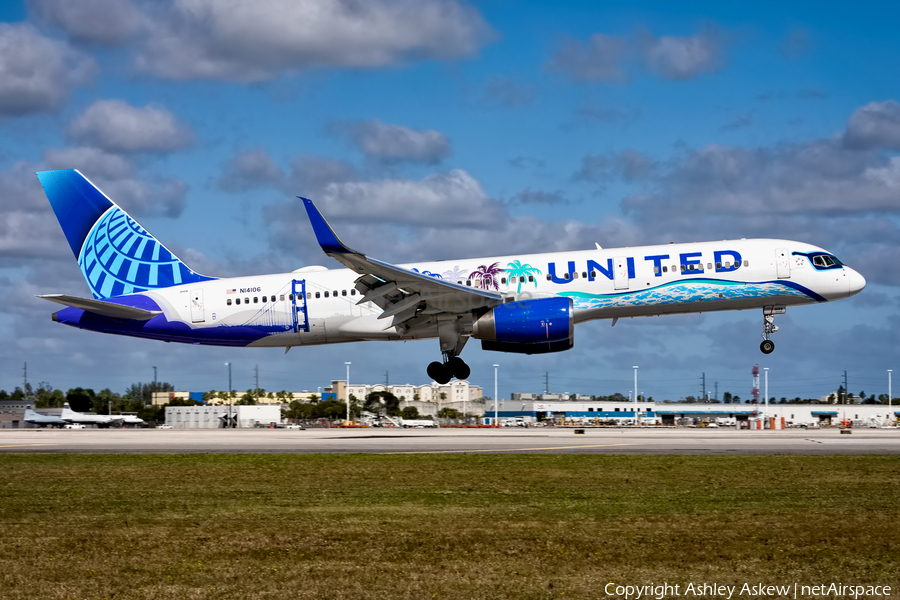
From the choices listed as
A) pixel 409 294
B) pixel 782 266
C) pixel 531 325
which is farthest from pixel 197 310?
pixel 782 266

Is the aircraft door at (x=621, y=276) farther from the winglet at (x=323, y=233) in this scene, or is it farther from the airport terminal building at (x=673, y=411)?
the airport terminal building at (x=673, y=411)

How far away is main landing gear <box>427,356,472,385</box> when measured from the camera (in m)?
38.0

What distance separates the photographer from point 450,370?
38.2 m

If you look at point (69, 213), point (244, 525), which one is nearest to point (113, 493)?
point (244, 525)

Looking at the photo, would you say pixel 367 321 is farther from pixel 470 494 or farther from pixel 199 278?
pixel 470 494

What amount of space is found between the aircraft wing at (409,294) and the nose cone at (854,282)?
1394 centimetres

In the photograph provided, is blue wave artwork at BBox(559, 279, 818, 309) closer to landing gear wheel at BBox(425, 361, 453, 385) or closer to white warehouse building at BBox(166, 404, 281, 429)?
landing gear wheel at BBox(425, 361, 453, 385)

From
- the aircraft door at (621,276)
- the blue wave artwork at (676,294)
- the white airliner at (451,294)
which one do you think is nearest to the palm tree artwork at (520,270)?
the white airliner at (451,294)

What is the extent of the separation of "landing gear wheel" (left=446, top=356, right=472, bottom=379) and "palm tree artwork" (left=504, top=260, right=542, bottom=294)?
4.62 meters

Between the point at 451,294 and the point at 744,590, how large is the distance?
24.2m

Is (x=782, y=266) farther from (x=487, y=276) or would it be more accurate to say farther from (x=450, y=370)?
(x=450, y=370)

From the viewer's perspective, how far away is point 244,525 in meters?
14.4

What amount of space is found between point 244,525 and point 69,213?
101ft

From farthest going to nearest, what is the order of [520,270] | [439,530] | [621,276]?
[520,270], [621,276], [439,530]
